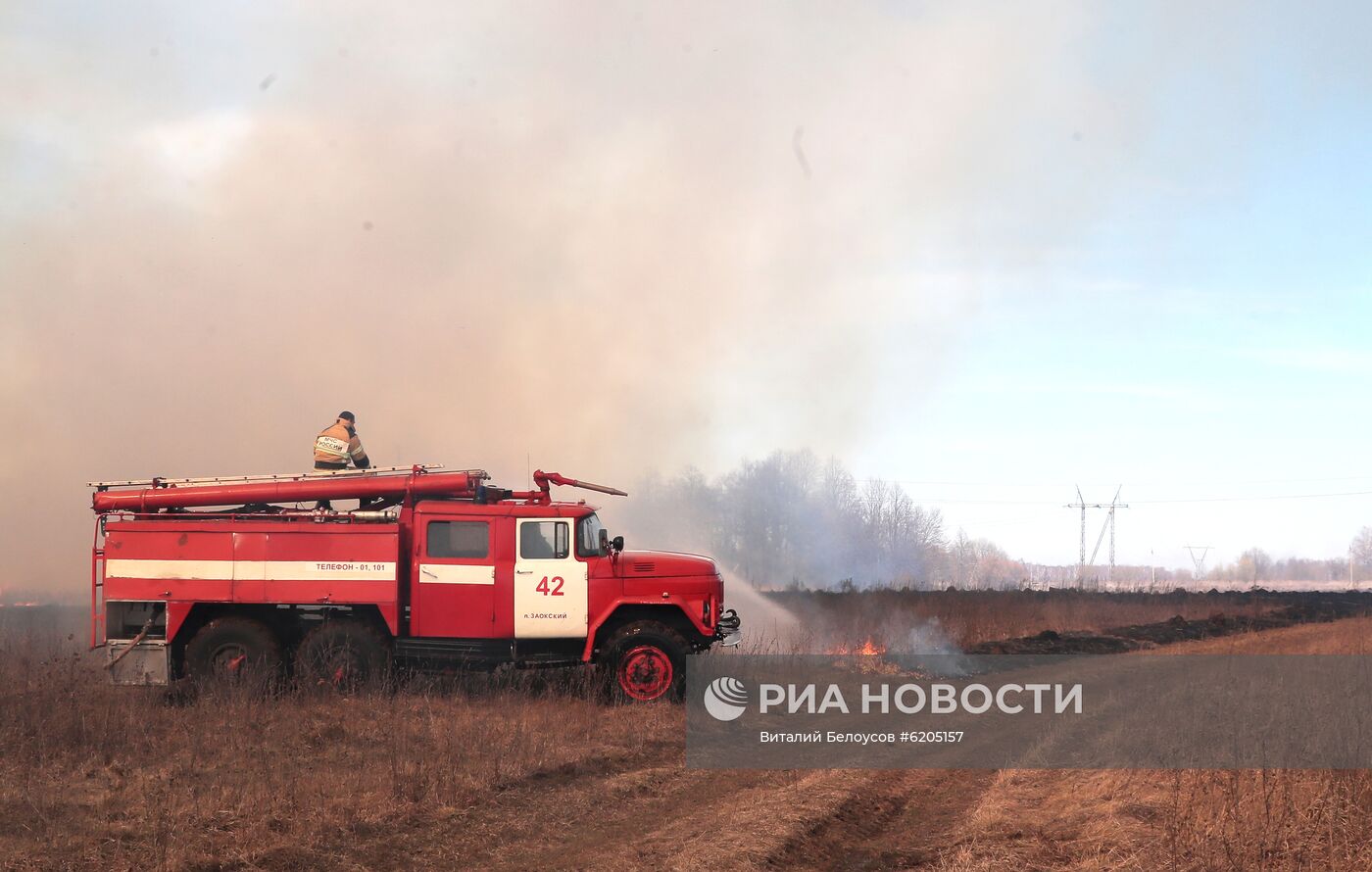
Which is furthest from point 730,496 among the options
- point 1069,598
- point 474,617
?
point 474,617

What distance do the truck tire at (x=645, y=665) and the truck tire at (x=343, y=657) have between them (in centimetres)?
352

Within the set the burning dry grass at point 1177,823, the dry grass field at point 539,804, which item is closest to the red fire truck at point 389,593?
the dry grass field at point 539,804

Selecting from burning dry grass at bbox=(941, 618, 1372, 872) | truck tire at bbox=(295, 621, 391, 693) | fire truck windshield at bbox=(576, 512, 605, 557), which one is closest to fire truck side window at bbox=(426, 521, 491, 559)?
fire truck windshield at bbox=(576, 512, 605, 557)

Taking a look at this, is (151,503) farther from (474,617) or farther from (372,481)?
(474,617)

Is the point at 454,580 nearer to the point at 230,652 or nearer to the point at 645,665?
the point at 645,665

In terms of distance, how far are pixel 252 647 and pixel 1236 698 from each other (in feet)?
48.3

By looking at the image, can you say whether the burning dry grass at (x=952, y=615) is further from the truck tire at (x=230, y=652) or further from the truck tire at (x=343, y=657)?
the truck tire at (x=230, y=652)

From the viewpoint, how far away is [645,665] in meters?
16.7

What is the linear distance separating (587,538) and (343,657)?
4.18 metres

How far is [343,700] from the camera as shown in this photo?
51.8 feet

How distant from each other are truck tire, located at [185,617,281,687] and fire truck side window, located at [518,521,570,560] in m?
4.21

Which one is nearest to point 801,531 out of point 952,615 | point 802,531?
point 802,531

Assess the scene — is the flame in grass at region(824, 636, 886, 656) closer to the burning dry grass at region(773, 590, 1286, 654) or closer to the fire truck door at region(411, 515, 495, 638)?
the burning dry grass at region(773, 590, 1286, 654)

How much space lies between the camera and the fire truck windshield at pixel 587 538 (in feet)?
56.1
